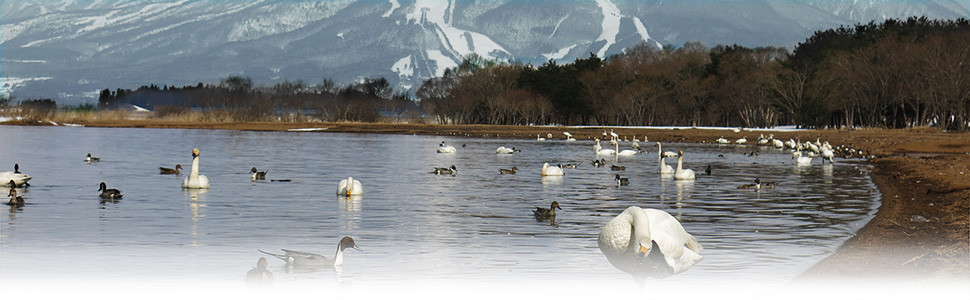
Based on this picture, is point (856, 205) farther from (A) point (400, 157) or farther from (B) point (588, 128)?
(B) point (588, 128)

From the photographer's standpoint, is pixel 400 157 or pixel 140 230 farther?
pixel 400 157

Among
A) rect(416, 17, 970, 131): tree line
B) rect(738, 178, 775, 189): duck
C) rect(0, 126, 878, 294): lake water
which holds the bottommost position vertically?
rect(0, 126, 878, 294): lake water

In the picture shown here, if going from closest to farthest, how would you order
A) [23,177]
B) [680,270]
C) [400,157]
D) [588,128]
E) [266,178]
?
1. [680,270]
2. [23,177]
3. [266,178]
4. [400,157]
5. [588,128]

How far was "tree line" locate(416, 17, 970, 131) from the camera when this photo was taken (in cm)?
8900

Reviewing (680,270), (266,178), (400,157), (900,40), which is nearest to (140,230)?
(680,270)

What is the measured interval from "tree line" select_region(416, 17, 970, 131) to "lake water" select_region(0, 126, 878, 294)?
50412 mm

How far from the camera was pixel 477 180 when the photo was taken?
37344mm

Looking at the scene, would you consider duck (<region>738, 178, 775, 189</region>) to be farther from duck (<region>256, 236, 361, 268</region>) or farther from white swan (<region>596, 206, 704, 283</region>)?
white swan (<region>596, 206, 704, 283</region>)

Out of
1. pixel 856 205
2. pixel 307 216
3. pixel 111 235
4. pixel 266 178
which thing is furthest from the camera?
pixel 266 178

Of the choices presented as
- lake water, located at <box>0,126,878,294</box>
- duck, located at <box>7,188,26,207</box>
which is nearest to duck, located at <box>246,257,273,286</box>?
lake water, located at <box>0,126,878,294</box>

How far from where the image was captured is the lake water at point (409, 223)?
52.8ft

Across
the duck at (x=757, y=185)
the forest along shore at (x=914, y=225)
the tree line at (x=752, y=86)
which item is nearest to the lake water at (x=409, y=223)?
the duck at (x=757, y=185)

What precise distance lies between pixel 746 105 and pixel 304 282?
4275 inches

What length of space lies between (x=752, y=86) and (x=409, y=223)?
Answer: 306 feet
